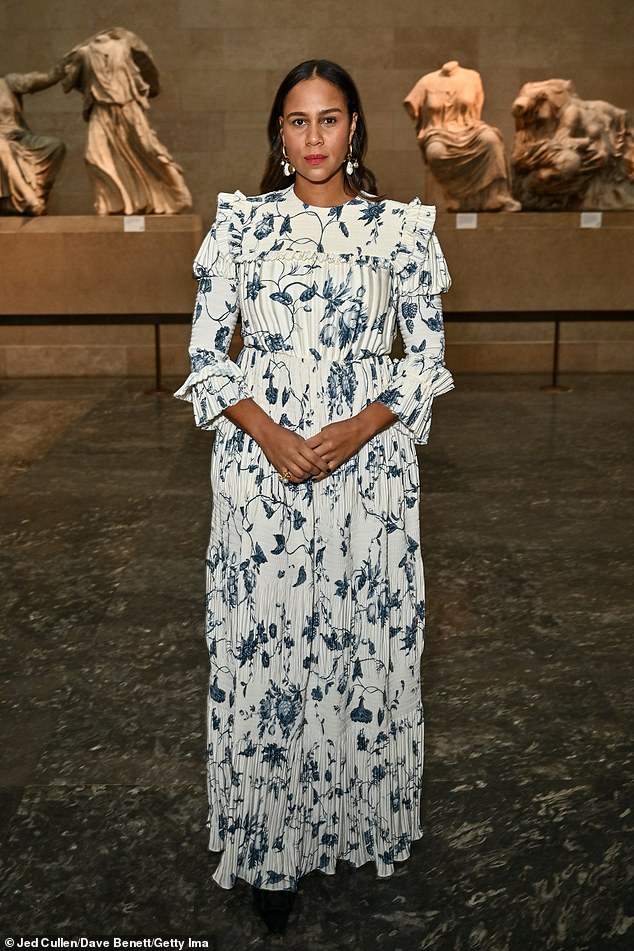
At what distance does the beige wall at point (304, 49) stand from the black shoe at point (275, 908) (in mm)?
13770

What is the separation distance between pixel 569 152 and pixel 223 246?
10.3 meters

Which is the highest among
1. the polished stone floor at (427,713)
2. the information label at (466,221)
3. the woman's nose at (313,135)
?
the information label at (466,221)

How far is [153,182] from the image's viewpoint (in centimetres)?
1173

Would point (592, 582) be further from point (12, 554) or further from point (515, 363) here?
point (515, 363)

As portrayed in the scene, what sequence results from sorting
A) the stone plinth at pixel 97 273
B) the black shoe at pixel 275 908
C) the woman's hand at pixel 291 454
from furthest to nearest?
the stone plinth at pixel 97 273
the black shoe at pixel 275 908
the woman's hand at pixel 291 454

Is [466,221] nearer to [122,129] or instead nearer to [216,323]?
[122,129]

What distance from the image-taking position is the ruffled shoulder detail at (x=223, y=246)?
238 centimetres

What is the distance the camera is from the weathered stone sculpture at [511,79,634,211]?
11828 millimetres

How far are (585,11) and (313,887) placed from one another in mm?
15520

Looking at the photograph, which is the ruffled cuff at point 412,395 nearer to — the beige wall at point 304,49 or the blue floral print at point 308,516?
the blue floral print at point 308,516

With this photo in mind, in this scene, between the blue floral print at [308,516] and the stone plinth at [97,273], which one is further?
the stone plinth at [97,273]

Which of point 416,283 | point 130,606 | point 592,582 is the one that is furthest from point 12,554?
point 416,283

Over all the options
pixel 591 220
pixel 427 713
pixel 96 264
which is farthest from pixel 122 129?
pixel 427 713

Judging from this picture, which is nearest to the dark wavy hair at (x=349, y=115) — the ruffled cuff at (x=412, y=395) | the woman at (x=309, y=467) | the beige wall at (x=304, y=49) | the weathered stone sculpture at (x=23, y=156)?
the woman at (x=309, y=467)
